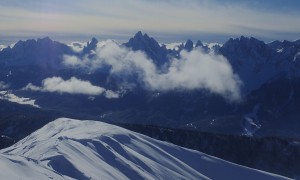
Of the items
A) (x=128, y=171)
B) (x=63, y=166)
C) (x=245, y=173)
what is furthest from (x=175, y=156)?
(x=63, y=166)

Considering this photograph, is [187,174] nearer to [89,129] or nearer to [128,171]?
[128,171]

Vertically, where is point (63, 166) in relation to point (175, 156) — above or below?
above

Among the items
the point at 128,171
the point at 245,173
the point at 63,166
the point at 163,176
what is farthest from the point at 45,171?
the point at 245,173

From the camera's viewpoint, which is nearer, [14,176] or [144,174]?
[14,176]

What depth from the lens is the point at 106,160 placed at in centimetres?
15025

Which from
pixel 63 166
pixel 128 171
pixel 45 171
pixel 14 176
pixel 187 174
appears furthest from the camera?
pixel 187 174

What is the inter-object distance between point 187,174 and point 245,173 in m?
33.9

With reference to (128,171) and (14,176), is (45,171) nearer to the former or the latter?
(14,176)

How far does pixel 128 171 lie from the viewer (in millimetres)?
146500

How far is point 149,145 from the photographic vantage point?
183m

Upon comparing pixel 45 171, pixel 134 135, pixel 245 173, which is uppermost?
pixel 45 171

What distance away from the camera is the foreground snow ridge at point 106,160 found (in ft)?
386

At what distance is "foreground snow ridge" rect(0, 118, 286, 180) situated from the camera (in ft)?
386

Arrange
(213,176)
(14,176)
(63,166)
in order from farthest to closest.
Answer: (213,176) → (63,166) → (14,176)
